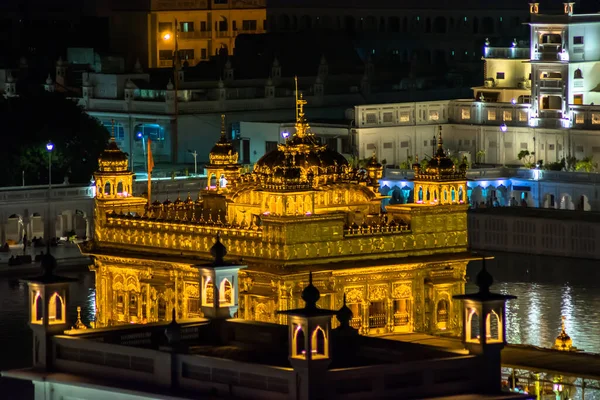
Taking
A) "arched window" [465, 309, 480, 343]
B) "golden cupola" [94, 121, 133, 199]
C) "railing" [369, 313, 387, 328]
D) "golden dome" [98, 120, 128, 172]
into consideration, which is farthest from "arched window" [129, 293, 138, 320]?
"arched window" [465, 309, 480, 343]

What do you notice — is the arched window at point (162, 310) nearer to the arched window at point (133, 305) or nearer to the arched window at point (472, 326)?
the arched window at point (133, 305)

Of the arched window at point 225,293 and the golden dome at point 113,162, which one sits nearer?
the arched window at point 225,293

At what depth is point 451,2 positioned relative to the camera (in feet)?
492

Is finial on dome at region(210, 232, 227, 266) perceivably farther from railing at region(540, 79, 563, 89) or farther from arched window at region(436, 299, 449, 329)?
railing at region(540, 79, 563, 89)

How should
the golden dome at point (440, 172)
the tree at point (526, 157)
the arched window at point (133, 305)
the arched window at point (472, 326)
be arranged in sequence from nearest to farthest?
1. the arched window at point (472, 326)
2. the golden dome at point (440, 172)
3. the arched window at point (133, 305)
4. the tree at point (526, 157)

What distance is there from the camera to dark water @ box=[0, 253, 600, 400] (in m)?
65.7

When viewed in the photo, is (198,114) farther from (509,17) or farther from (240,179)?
(240,179)

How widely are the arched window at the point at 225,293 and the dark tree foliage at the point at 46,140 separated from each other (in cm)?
5584

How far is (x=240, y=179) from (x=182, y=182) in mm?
45534

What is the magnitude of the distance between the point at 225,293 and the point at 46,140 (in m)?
59.6

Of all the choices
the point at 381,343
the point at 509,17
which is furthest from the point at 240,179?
the point at 509,17

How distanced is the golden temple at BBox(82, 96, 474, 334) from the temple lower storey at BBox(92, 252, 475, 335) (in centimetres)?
2

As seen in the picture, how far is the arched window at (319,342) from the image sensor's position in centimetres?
3862

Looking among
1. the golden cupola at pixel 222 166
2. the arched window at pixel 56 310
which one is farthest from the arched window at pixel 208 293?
the golden cupola at pixel 222 166
